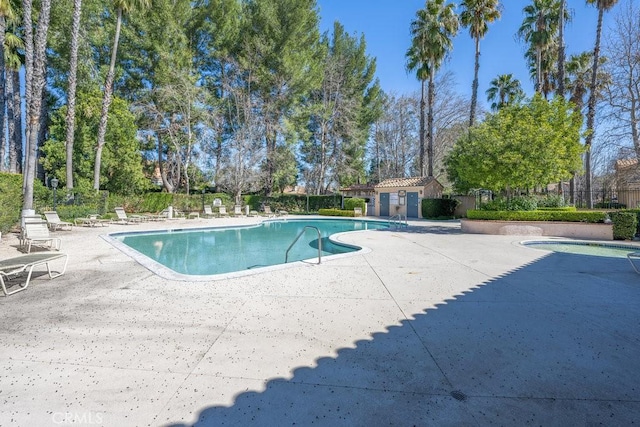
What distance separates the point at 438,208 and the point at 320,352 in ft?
66.9

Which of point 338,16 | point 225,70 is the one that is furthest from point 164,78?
point 338,16

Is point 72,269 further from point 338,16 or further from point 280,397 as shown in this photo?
point 338,16

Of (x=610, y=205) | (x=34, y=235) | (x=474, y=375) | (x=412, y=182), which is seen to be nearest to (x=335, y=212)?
(x=412, y=182)

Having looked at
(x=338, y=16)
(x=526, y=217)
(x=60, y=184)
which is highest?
(x=338, y=16)

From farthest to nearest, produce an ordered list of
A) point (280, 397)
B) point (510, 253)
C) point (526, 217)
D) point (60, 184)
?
point (60, 184) → point (526, 217) → point (510, 253) → point (280, 397)

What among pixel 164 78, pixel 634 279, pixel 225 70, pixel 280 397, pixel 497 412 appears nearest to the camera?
pixel 497 412

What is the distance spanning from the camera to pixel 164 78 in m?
22.7

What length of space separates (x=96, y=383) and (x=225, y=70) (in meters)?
28.0

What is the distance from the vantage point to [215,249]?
1055 centimetres

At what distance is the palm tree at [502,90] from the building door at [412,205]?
38.5ft

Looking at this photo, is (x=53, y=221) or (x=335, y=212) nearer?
(x=53, y=221)

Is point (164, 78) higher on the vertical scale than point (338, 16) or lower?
lower

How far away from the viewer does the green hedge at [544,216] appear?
456 inches

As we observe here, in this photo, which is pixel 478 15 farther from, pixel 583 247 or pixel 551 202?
pixel 583 247
